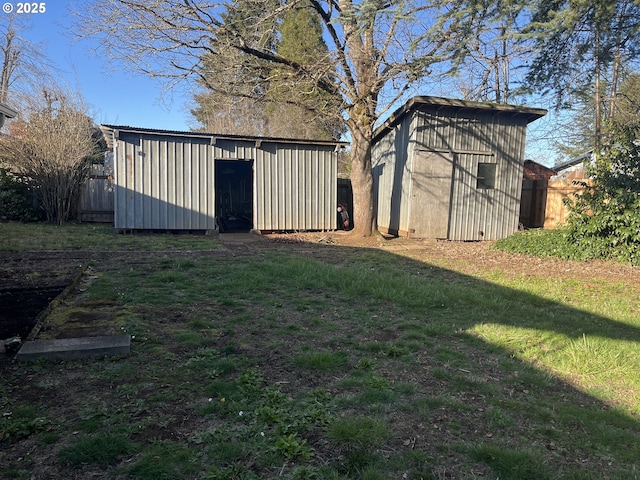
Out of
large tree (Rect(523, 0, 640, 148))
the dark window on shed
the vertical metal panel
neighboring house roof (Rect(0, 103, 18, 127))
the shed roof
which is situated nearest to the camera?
neighboring house roof (Rect(0, 103, 18, 127))

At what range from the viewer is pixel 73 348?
10.3ft

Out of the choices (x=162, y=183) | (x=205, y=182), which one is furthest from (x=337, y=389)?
(x=162, y=183)

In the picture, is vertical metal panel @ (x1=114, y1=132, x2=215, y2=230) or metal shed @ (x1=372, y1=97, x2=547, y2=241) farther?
vertical metal panel @ (x1=114, y1=132, x2=215, y2=230)

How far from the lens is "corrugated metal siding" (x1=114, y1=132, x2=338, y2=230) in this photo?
11.2 m

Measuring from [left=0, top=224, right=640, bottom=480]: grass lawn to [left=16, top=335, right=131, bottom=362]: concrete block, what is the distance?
0.10 metres

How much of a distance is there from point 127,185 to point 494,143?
1062cm

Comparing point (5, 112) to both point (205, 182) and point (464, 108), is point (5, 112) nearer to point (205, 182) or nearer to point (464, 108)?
point (205, 182)

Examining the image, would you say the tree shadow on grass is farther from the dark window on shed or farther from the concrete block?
the dark window on shed

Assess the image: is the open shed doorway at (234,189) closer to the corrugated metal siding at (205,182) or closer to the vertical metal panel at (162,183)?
the corrugated metal siding at (205,182)

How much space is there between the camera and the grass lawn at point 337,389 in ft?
6.59

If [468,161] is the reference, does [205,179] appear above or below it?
below

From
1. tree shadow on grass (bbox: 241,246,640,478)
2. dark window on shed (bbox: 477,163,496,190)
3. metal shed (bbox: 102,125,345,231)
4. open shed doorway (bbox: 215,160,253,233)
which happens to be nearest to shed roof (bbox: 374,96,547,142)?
dark window on shed (bbox: 477,163,496,190)

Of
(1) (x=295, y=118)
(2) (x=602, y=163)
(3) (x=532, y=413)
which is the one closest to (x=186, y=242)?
(3) (x=532, y=413)

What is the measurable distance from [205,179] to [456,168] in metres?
7.30
